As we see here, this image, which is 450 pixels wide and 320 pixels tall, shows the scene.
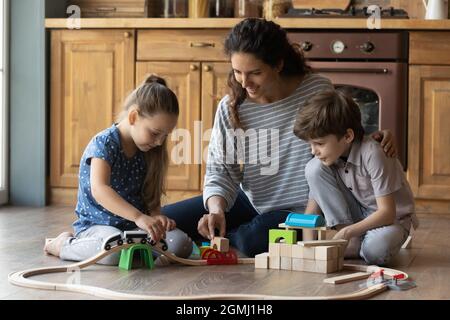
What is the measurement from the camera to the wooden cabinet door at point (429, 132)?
414cm

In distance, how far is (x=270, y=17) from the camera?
452 centimetres

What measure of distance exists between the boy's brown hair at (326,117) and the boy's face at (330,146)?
0.01m

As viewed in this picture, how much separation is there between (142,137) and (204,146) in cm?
163

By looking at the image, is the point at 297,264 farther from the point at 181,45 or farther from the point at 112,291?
the point at 181,45

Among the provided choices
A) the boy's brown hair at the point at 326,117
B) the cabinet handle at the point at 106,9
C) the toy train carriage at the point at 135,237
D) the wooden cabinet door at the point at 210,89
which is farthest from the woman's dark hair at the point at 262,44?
the cabinet handle at the point at 106,9

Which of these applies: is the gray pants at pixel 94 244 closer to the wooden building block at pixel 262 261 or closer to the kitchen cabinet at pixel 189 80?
the wooden building block at pixel 262 261

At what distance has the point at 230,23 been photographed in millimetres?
4219

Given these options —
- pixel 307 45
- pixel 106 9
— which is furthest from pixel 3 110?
pixel 307 45

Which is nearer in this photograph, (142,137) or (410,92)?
(142,137)

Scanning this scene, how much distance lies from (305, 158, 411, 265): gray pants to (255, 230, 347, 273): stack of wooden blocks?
147 mm

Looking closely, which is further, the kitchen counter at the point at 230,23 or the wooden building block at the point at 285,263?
the kitchen counter at the point at 230,23
